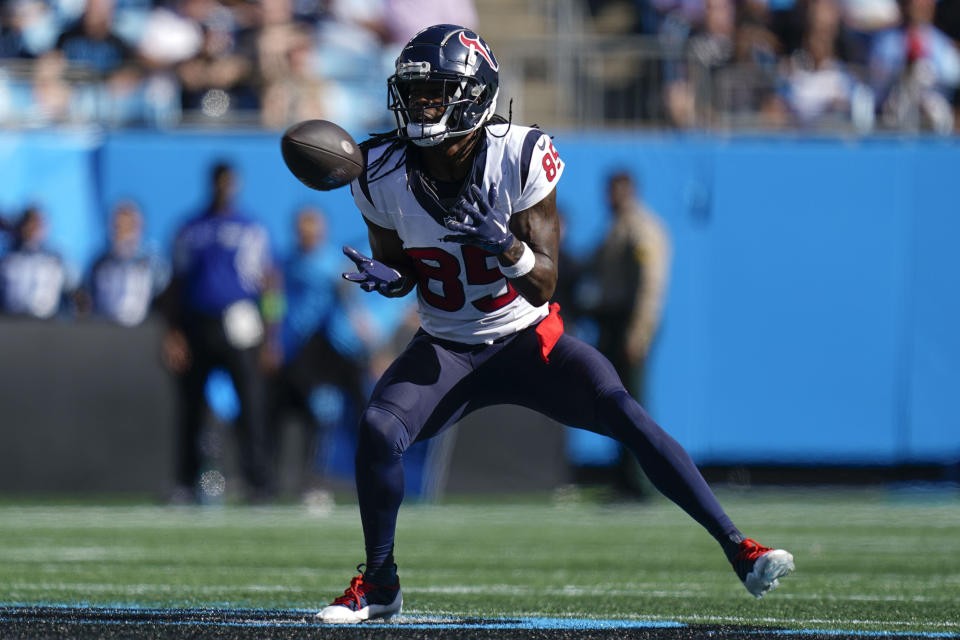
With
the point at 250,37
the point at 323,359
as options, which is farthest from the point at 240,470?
the point at 250,37

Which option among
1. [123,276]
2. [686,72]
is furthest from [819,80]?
[123,276]

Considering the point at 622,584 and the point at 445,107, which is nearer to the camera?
the point at 445,107

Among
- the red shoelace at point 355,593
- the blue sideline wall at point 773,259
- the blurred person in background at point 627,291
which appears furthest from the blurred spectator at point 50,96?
the red shoelace at point 355,593

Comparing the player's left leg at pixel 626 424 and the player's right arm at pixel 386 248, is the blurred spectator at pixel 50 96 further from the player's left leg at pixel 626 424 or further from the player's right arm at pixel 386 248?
the player's left leg at pixel 626 424

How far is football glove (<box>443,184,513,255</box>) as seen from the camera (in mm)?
4090

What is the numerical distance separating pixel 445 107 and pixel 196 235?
5.07 m

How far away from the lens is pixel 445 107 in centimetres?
444

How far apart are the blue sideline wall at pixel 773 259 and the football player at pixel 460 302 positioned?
250 inches

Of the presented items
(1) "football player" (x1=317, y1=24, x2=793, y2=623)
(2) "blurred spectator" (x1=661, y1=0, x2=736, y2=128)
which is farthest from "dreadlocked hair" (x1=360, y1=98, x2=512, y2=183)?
(2) "blurred spectator" (x1=661, y1=0, x2=736, y2=128)

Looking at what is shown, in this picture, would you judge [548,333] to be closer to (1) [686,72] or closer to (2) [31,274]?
(2) [31,274]

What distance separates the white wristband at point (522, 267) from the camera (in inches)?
166

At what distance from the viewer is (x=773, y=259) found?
36.6 feet

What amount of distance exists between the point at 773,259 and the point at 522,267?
722cm

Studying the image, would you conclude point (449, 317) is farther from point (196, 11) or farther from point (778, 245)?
point (196, 11)
